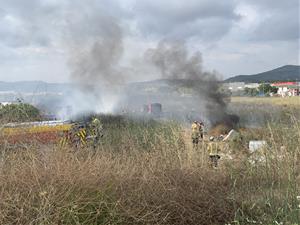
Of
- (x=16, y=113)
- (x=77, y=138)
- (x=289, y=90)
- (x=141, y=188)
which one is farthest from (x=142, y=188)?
(x=289, y=90)

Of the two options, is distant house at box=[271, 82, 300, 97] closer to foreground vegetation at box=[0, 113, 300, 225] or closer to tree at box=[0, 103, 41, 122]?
tree at box=[0, 103, 41, 122]

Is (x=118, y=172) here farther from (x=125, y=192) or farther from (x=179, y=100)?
(x=179, y=100)

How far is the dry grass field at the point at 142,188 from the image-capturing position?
3957mm

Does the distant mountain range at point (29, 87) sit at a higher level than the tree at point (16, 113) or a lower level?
higher

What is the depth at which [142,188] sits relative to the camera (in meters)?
4.57

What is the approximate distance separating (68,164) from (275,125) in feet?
15.7

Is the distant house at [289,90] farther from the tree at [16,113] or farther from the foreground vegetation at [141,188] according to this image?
the foreground vegetation at [141,188]

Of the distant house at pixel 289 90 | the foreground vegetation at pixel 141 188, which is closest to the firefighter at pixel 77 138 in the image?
the foreground vegetation at pixel 141 188

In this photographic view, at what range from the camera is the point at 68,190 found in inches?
161

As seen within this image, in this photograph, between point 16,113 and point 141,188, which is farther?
point 16,113

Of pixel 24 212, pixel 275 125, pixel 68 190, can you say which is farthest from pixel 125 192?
pixel 275 125

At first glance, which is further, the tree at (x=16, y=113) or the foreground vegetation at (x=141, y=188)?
the tree at (x=16, y=113)

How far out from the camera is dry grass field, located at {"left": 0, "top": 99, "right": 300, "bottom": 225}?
3957 mm

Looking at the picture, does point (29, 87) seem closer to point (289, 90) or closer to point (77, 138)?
point (77, 138)
